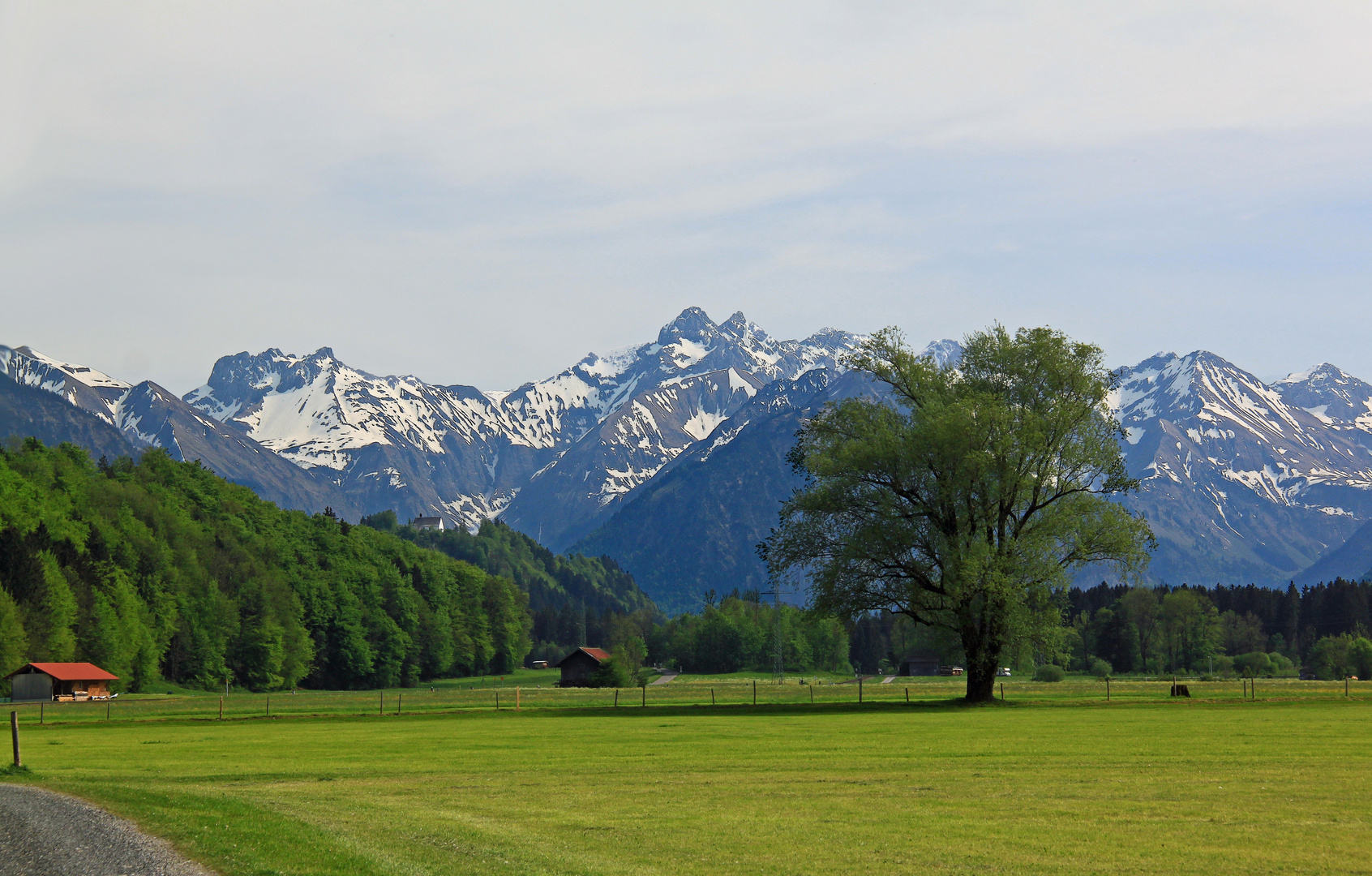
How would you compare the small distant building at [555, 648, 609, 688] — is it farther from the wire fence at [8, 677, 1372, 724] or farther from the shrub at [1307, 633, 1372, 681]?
the shrub at [1307, 633, 1372, 681]

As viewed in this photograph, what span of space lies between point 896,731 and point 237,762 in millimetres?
24245

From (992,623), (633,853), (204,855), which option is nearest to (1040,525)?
(992,623)

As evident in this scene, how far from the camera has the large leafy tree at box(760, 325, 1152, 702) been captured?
60.5 meters

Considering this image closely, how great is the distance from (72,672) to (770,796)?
335 ft

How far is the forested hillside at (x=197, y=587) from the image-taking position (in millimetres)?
115375

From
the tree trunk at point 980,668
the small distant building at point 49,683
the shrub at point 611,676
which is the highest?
the tree trunk at point 980,668

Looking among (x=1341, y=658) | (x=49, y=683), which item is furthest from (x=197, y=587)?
(x=1341, y=658)

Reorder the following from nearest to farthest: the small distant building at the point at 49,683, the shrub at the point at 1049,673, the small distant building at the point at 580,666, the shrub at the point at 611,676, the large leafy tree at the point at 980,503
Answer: the large leafy tree at the point at 980,503
the small distant building at the point at 49,683
the shrub at the point at 611,676
the shrub at the point at 1049,673
the small distant building at the point at 580,666

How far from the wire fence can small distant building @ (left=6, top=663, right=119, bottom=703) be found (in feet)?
42.7

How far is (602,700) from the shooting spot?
86.8 meters

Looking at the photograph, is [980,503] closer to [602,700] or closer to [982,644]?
[982,644]

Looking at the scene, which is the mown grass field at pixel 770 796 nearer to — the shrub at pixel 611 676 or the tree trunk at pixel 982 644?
the tree trunk at pixel 982 644

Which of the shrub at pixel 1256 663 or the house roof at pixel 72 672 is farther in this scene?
the shrub at pixel 1256 663

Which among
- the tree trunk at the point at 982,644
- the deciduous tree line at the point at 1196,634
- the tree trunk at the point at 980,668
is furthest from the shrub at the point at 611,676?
the tree trunk at the point at 982,644
